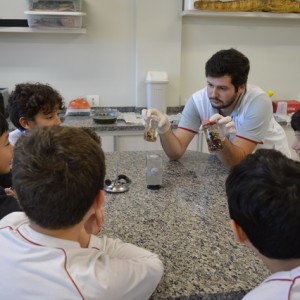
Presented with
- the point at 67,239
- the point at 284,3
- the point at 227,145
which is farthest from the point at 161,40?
the point at 67,239

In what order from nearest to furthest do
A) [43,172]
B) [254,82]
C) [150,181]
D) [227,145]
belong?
[43,172]
[150,181]
[227,145]
[254,82]

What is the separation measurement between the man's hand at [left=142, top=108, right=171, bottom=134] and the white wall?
1.45 meters

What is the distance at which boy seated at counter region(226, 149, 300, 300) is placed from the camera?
2.12 ft

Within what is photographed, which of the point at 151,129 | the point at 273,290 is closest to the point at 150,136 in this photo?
the point at 151,129

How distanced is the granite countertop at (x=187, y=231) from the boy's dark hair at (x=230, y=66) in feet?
1.69

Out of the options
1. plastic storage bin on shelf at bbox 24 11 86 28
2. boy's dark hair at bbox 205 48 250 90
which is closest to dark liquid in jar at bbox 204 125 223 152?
boy's dark hair at bbox 205 48 250 90

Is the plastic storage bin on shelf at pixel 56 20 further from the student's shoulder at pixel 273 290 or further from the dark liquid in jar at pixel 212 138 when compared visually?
the student's shoulder at pixel 273 290

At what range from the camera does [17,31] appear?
9.24 ft

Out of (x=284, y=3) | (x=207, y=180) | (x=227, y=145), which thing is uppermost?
(x=284, y=3)

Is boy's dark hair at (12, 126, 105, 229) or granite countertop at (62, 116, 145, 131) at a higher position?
boy's dark hair at (12, 126, 105, 229)

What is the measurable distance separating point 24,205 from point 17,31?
2562 millimetres

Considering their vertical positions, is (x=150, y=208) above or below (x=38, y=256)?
below

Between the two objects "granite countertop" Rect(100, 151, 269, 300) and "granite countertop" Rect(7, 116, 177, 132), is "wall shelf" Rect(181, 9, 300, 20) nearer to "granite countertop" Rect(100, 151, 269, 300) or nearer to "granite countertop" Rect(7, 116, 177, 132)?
"granite countertop" Rect(7, 116, 177, 132)

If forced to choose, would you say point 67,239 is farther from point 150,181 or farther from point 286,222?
point 150,181
